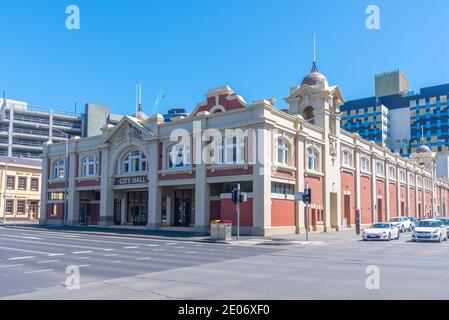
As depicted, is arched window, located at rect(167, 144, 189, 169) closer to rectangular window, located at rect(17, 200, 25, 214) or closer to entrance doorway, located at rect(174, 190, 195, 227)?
entrance doorway, located at rect(174, 190, 195, 227)

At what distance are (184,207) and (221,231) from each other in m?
12.5

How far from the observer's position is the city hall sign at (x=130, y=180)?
41312 millimetres

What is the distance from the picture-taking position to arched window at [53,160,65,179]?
5119cm

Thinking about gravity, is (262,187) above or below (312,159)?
below

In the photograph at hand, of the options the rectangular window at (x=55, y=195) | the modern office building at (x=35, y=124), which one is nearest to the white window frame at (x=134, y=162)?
the rectangular window at (x=55, y=195)

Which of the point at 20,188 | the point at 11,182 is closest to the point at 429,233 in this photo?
the point at 11,182

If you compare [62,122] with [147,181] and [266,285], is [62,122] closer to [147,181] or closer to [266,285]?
[147,181]

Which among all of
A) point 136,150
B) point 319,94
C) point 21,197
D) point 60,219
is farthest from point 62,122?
point 319,94

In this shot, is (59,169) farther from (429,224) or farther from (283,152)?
(429,224)

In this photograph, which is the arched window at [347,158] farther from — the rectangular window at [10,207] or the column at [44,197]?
the rectangular window at [10,207]

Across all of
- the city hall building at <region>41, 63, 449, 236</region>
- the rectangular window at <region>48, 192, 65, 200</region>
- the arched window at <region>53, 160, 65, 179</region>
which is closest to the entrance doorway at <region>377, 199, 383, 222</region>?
the city hall building at <region>41, 63, 449, 236</region>

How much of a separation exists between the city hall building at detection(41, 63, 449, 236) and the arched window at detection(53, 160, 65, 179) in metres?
0.11

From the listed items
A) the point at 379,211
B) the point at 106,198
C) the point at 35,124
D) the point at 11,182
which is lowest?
the point at 379,211

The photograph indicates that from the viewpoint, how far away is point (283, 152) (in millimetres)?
35031
